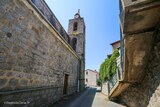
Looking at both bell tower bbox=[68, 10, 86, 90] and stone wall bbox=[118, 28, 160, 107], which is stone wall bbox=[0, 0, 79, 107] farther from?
bell tower bbox=[68, 10, 86, 90]

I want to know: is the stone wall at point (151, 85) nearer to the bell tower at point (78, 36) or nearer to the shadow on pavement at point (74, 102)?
the shadow on pavement at point (74, 102)

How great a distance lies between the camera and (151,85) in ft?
13.0

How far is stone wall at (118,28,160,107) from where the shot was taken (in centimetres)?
347

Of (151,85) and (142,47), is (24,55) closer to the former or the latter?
(142,47)

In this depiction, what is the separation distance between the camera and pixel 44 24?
5398 millimetres

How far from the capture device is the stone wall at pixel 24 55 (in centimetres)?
320

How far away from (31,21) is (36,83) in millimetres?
2342

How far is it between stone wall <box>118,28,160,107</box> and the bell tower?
11.2 meters

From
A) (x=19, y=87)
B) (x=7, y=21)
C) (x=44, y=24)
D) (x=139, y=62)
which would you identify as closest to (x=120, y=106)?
(x=139, y=62)

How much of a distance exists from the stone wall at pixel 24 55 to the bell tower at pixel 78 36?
1052 cm

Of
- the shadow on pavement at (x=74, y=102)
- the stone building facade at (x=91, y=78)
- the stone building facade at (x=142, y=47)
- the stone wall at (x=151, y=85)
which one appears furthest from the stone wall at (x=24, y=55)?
the stone building facade at (x=91, y=78)

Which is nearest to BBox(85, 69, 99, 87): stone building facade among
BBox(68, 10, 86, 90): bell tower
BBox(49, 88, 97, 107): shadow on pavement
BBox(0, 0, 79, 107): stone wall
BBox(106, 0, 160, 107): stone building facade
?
BBox(68, 10, 86, 90): bell tower

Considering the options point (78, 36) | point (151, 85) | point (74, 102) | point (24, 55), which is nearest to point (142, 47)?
point (151, 85)

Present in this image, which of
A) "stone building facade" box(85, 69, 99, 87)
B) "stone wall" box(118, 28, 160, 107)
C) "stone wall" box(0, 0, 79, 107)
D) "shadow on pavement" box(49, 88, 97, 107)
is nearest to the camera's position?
"stone wall" box(0, 0, 79, 107)
